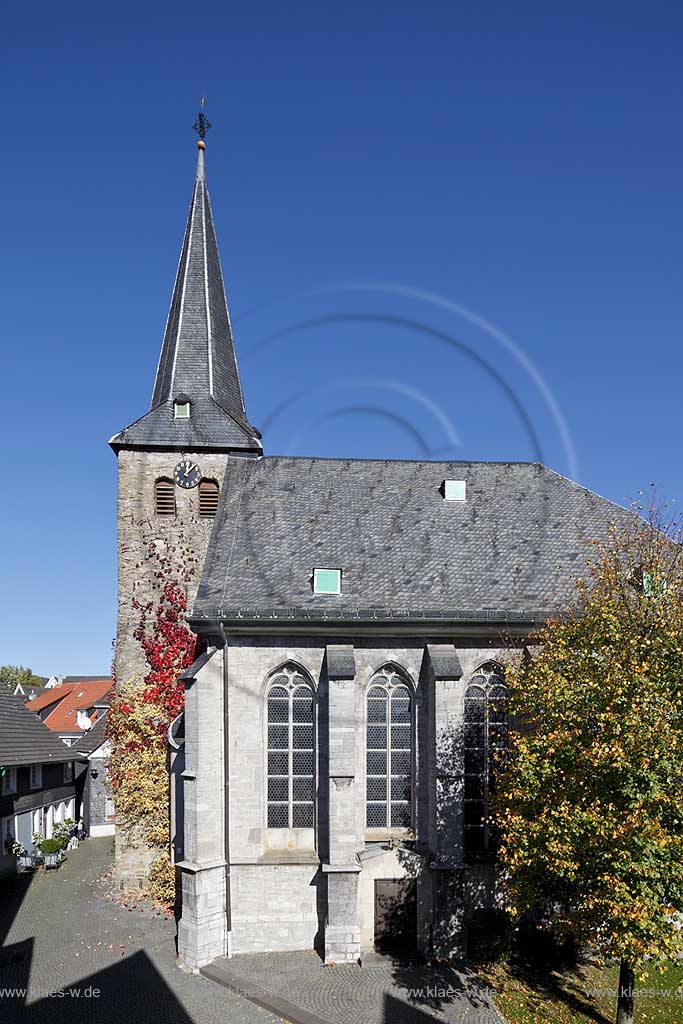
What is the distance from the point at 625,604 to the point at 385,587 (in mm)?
7404

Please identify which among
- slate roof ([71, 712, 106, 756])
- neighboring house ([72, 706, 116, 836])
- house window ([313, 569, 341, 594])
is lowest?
neighboring house ([72, 706, 116, 836])

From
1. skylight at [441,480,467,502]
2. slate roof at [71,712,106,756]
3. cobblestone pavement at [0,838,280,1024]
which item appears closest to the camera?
cobblestone pavement at [0,838,280,1024]

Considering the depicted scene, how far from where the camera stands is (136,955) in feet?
61.7

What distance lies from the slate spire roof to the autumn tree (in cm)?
1435

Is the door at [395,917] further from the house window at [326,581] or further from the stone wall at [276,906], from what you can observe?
the house window at [326,581]

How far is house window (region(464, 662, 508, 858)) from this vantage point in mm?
19531

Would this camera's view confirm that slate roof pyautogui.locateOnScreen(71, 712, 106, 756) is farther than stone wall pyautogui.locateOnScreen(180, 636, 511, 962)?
Yes

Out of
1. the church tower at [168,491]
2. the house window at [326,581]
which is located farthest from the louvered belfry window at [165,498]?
the house window at [326,581]

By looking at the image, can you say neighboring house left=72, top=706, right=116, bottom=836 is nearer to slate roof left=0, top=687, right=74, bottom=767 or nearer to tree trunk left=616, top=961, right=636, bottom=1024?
slate roof left=0, top=687, right=74, bottom=767

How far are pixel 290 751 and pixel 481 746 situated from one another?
523 cm

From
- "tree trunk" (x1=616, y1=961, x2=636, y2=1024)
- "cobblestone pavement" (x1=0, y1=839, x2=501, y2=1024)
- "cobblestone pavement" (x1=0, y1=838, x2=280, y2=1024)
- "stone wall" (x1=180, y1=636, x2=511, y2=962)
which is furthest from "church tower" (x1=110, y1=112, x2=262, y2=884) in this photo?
"tree trunk" (x1=616, y1=961, x2=636, y2=1024)

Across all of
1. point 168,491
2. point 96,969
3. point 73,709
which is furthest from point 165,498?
point 73,709

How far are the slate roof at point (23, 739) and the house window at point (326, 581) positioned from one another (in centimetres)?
1788

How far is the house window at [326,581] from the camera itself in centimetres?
2023
